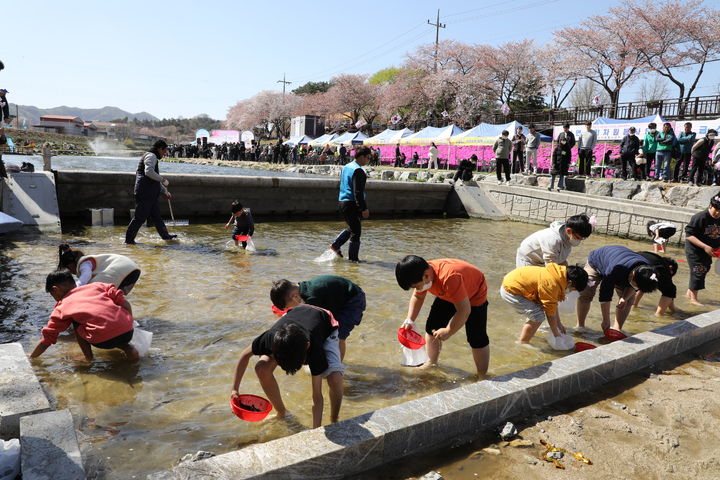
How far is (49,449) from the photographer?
2152 millimetres

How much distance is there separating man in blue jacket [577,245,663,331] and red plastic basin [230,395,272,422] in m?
3.38

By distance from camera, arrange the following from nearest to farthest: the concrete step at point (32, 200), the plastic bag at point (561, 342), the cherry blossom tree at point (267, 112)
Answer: the plastic bag at point (561, 342) < the concrete step at point (32, 200) < the cherry blossom tree at point (267, 112)

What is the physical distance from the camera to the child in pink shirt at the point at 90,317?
3.47m

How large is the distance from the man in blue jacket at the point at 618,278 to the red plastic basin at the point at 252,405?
3375mm

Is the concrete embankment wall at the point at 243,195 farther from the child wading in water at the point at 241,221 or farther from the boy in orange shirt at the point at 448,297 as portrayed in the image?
the boy in orange shirt at the point at 448,297

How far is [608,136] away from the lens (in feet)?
63.1

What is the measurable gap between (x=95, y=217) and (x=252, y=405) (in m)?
8.53

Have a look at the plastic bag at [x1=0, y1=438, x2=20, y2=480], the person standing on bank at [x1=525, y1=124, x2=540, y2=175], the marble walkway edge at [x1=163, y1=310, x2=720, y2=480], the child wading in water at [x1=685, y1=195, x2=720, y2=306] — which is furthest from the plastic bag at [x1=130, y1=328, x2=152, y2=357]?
the person standing on bank at [x1=525, y1=124, x2=540, y2=175]

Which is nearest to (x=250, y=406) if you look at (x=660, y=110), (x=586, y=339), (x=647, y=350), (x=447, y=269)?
(x=447, y=269)

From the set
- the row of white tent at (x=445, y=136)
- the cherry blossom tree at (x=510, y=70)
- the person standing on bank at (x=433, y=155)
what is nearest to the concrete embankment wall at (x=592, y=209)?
the row of white tent at (x=445, y=136)

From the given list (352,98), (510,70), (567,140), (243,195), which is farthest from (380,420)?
(352,98)

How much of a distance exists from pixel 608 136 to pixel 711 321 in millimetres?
16327

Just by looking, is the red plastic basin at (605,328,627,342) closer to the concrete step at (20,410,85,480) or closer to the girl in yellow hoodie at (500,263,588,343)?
the girl in yellow hoodie at (500,263,588,343)

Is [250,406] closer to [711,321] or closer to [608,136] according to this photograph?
[711,321]
